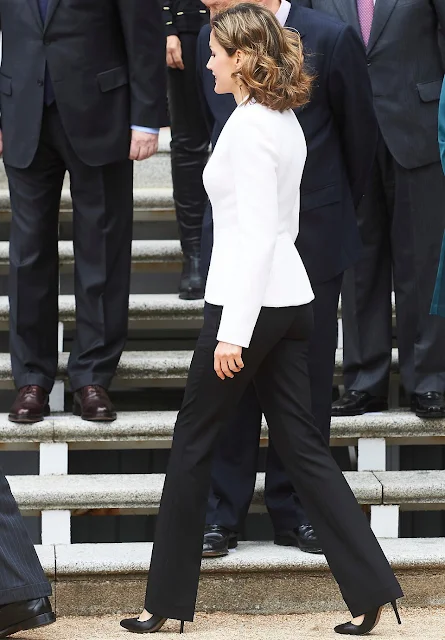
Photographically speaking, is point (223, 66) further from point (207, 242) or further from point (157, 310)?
point (157, 310)

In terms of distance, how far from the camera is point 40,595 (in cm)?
313

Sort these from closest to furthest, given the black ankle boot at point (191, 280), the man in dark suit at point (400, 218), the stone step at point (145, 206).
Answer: the man in dark suit at point (400, 218)
the black ankle boot at point (191, 280)
the stone step at point (145, 206)

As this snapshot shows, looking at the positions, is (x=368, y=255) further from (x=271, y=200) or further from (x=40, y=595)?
(x=40, y=595)

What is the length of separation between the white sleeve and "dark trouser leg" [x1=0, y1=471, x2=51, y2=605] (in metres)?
0.71

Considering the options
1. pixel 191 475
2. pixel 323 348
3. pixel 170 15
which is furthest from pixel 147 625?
pixel 170 15

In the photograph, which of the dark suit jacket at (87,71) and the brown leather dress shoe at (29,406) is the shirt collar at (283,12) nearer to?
the dark suit jacket at (87,71)

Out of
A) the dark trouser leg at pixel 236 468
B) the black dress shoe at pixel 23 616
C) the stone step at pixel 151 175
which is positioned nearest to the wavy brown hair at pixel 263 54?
the dark trouser leg at pixel 236 468

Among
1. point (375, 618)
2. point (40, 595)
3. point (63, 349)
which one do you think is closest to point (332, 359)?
point (375, 618)

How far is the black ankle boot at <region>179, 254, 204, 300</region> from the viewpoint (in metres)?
4.74

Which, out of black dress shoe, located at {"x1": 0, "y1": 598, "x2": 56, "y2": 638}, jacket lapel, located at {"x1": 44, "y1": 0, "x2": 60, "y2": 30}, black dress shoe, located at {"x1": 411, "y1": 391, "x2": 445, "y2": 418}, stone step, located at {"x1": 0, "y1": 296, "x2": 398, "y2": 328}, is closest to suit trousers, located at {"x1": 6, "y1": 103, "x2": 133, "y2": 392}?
jacket lapel, located at {"x1": 44, "y1": 0, "x2": 60, "y2": 30}

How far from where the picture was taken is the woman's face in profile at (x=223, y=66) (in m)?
2.97

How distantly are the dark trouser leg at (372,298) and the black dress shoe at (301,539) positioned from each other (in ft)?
2.39

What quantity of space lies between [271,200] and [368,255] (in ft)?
4.84

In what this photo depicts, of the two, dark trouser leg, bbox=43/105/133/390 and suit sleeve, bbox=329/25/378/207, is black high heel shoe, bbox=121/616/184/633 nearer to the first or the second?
dark trouser leg, bbox=43/105/133/390
